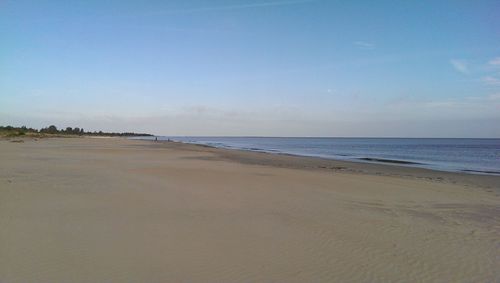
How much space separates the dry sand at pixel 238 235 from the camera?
5.33m

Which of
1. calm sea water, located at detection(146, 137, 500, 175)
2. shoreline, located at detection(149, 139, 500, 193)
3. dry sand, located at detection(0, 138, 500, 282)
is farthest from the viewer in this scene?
calm sea water, located at detection(146, 137, 500, 175)

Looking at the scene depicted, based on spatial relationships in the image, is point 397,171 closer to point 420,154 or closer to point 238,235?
point 238,235

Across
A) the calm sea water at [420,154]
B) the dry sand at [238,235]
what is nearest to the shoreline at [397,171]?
the calm sea water at [420,154]

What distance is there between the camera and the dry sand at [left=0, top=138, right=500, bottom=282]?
210 inches

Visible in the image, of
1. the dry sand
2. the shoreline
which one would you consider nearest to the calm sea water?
the shoreline

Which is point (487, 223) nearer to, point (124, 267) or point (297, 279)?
point (297, 279)

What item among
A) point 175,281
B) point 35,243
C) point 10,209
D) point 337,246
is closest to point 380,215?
point 337,246

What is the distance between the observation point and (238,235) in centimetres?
709

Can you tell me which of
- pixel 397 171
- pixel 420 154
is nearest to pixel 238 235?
pixel 397 171

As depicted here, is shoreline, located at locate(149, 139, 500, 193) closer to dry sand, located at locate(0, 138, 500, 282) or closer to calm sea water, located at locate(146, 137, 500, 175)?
calm sea water, located at locate(146, 137, 500, 175)

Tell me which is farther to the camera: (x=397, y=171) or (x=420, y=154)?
(x=420, y=154)

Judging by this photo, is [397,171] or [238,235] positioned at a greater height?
[238,235]

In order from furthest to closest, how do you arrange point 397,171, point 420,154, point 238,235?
point 420,154, point 397,171, point 238,235

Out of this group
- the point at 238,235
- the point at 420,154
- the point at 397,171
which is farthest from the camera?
the point at 420,154
